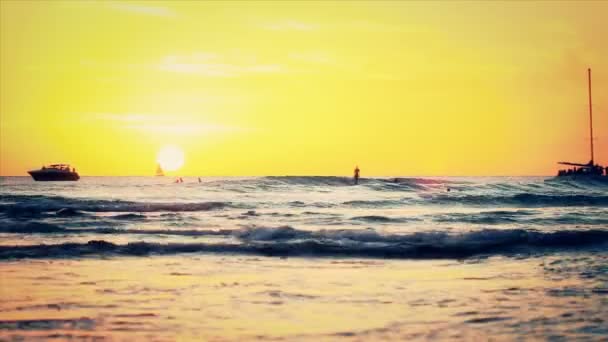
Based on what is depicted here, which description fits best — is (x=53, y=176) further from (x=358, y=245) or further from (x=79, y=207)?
(x=358, y=245)

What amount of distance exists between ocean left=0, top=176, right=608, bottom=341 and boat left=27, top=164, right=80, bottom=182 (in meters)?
104

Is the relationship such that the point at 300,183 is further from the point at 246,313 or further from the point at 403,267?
the point at 246,313

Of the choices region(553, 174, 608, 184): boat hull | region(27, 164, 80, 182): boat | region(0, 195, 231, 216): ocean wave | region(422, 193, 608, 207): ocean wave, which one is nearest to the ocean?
region(0, 195, 231, 216): ocean wave

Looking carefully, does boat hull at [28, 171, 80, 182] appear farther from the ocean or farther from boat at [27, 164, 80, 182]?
the ocean

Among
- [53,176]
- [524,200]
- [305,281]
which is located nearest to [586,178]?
[524,200]

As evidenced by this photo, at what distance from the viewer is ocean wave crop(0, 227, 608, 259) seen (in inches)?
858

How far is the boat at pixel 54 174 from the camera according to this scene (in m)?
132

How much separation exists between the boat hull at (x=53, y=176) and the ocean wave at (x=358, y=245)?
378 ft

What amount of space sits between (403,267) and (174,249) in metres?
8.47

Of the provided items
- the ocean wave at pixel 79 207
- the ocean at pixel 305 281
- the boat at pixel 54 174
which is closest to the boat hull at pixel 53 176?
the boat at pixel 54 174

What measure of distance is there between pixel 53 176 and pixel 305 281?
12718cm

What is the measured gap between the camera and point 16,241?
25.6 meters

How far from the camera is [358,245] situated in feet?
77.6

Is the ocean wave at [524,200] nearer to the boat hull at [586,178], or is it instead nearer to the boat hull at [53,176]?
the boat hull at [586,178]
